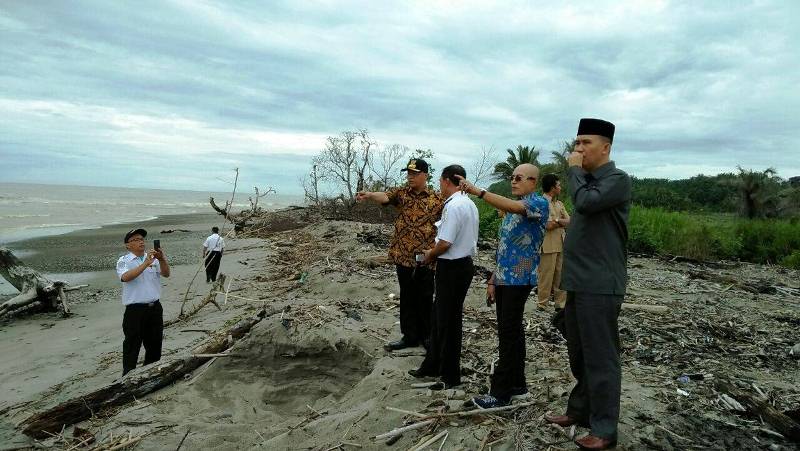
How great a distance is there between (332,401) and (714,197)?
53.6 meters

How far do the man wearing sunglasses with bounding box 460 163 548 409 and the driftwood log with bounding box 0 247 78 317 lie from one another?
10.4 m

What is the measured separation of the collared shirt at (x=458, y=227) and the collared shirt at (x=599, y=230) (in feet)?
4.65

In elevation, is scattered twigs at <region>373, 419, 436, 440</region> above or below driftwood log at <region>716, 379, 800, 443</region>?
below

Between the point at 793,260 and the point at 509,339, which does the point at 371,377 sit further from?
the point at 793,260

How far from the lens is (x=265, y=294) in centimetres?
1045

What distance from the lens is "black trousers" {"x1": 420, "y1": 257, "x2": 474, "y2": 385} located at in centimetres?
443

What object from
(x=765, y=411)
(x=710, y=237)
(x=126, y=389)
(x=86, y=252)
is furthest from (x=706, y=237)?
(x=86, y=252)

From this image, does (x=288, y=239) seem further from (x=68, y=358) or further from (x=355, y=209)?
(x=68, y=358)

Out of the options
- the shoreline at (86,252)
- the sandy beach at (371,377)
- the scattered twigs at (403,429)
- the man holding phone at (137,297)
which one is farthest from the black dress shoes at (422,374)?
the shoreline at (86,252)

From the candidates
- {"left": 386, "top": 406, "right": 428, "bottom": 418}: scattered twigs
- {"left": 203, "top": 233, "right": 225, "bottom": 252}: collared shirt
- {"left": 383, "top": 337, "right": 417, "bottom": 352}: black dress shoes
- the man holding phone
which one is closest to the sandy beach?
{"left": 386, "top": 406, "right": 428, "bottom": 418}: scattered twigs

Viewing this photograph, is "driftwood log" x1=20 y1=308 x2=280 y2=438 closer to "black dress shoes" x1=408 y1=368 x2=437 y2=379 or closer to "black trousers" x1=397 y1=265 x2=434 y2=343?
"black trousers" x1=397 y1=265 x2=434 y2=343

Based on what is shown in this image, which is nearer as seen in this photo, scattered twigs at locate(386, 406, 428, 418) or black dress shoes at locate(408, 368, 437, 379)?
scattered twigs at locate(386, 406, 428, 418)

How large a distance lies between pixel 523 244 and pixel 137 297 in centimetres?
427

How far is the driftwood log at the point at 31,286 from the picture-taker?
10.6m
